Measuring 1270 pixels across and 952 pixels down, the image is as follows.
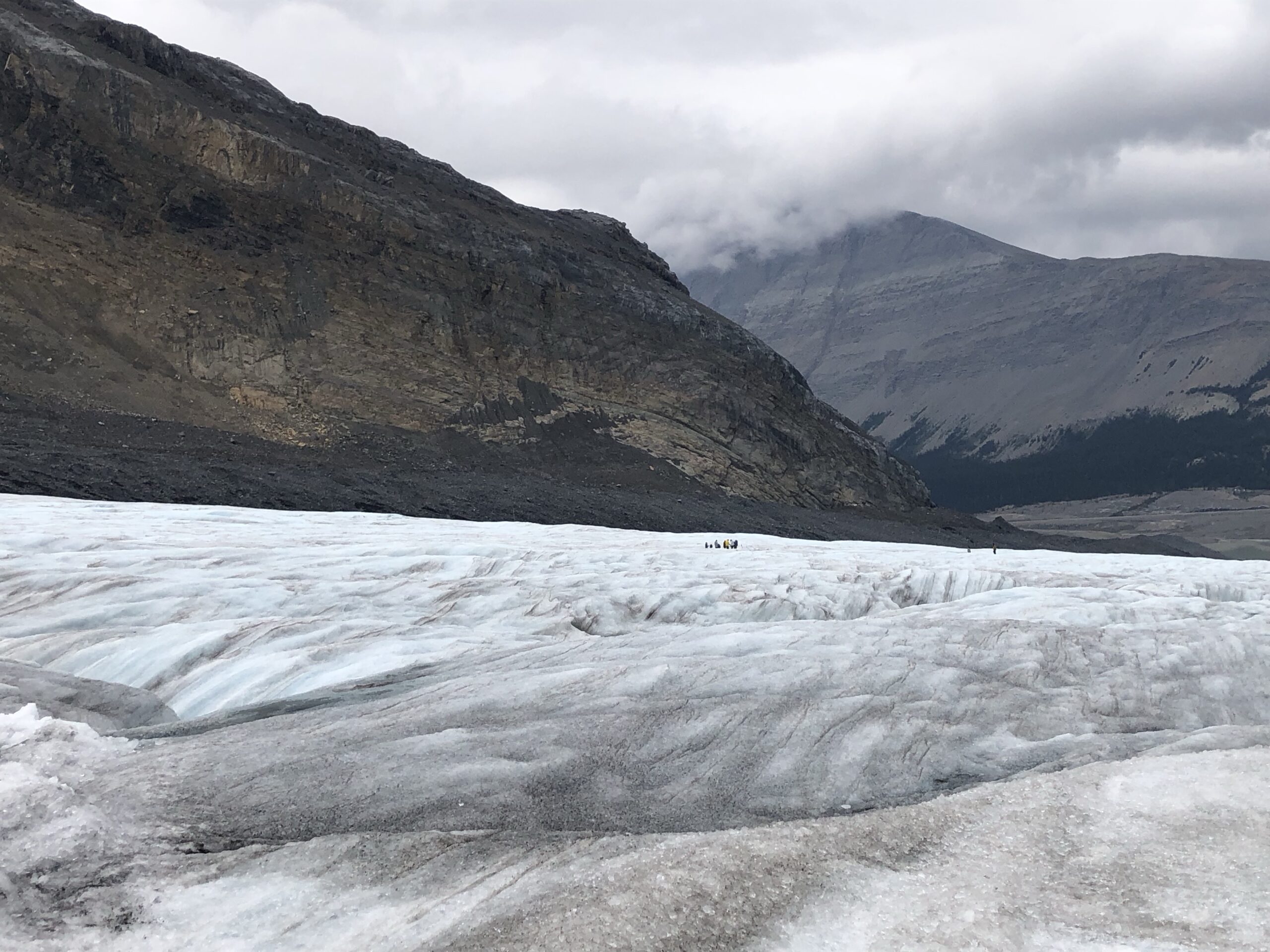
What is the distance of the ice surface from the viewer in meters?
5.57

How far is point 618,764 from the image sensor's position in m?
8.09

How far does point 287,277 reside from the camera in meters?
47.9

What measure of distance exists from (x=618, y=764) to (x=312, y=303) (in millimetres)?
44542

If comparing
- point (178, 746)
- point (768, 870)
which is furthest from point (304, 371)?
point (768, 870)

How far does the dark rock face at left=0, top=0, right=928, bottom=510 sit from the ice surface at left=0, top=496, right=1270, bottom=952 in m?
30.4

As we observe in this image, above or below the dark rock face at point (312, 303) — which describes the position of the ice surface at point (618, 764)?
below

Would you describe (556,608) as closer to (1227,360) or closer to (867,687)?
(867,687)

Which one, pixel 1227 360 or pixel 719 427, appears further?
pixel 1227 360

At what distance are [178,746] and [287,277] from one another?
1742 inches

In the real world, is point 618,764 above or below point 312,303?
below

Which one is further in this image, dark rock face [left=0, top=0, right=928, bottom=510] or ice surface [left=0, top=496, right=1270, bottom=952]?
dark rock face [left=0, top=0, right=928, bottom=510]

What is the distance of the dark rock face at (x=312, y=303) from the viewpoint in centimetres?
4197

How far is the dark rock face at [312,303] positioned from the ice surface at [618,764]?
1196 inches

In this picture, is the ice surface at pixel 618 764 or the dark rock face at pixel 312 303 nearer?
the ice surface at pixel 618 764
